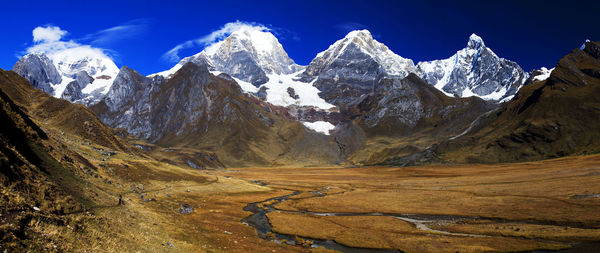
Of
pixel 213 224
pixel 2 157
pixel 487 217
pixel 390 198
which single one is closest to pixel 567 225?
pixel 487 217

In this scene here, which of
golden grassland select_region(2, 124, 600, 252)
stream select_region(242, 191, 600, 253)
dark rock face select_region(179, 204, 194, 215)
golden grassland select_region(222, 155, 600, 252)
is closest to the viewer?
golden grassland select_region(2, 124, 600, 252)

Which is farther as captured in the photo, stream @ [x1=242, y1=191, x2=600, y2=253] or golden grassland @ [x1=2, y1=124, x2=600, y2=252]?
stream @ [x1=242, y1=191, x2=600, y2=253]

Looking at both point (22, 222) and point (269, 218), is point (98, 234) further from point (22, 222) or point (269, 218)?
point (269, 218)

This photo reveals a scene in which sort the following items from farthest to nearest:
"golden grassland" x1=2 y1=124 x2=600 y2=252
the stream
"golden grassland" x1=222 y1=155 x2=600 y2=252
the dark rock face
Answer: the dark rock face → the stream → "golden grassland" x1=222 y1=155 x2=600 y2=252 → "golden grassland" x1=2 y1=124 x2=600 y2=252

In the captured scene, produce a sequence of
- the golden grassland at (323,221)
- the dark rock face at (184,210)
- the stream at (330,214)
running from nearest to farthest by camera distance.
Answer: the golden grassland at (323,221), the stream at (330,214), the dark rock face at (184,210)

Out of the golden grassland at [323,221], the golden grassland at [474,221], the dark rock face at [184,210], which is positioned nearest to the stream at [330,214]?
the golden grassland at [474,221]

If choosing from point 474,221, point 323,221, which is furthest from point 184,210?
point 474,221

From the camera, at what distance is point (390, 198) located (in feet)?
293

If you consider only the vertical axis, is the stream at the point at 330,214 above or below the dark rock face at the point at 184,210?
below

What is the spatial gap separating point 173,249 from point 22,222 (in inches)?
505

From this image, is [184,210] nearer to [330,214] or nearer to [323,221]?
[323,221]

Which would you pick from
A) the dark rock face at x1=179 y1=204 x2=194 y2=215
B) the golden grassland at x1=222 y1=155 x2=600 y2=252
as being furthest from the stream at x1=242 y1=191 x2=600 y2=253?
the dark rock face at x1=179 y1=204 x2=194 y2=215

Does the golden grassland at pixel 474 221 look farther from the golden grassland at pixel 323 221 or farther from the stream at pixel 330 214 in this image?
the stream at pixel 330 214

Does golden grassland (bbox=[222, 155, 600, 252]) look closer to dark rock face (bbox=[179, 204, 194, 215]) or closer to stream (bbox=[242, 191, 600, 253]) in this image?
stream (bbox=[242, 191, 600, 253])
